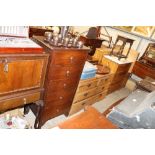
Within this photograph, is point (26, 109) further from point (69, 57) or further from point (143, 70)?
point (143, 70)

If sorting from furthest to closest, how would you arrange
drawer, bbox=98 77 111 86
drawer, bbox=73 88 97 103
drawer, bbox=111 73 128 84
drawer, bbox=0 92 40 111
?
drawer, bbox=111 73 128 84 → drawer, bbox=98 77 111 86 → drawer, bbox=73 88 97 103 → drawer, bbox=0 92 40 111

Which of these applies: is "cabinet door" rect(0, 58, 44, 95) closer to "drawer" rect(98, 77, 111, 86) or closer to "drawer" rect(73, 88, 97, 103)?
"drawer" rect(73, 88, 97, 103)

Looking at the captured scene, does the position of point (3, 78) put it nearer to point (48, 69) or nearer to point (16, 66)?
point (16, 66)

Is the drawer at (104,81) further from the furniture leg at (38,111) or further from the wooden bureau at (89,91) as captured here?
the furniture leg at (38,111)

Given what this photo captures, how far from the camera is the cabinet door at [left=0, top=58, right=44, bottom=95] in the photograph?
1771 mm

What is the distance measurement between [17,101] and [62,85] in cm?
71

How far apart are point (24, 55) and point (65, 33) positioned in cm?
74

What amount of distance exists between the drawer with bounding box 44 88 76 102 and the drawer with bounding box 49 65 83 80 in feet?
0.86

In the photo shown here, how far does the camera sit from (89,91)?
3303 millimetres

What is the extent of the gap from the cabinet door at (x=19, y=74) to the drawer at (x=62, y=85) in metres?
0.24

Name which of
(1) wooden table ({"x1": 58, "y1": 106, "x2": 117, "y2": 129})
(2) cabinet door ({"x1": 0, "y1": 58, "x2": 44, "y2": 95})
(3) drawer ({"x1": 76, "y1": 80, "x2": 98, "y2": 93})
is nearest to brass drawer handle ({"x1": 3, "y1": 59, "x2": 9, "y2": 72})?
(2) cabinet door ({"x1": 0, "y1": 58, "x2": 44, "y2": 95})

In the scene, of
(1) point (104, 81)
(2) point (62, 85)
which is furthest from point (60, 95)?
(1) point (104, 81)

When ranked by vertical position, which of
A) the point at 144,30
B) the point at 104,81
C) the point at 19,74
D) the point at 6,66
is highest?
the point at 144,30
